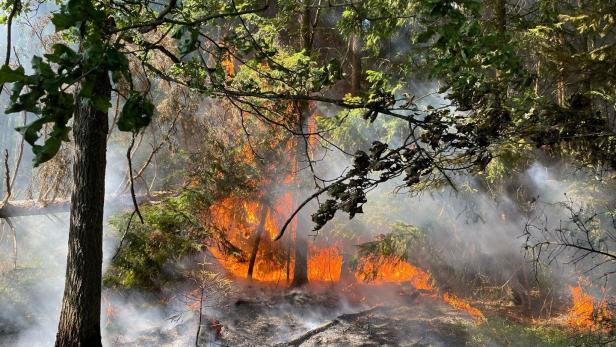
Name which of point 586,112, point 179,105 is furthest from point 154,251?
point 586,112

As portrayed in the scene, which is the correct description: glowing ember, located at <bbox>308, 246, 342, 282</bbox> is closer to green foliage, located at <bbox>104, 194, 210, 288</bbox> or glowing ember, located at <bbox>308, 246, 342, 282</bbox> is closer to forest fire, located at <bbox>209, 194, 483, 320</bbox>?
forest fire, located at <bbox>209, 194, 483, 320</bbox>

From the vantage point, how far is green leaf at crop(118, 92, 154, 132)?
1672 millimetres

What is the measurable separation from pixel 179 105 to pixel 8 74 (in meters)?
14.2

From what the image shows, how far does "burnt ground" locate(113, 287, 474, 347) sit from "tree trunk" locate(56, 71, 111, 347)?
24.3 feet

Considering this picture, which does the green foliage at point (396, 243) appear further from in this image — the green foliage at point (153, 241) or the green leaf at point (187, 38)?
the green leaf at point (187, 38)

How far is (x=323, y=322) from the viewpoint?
538 inches

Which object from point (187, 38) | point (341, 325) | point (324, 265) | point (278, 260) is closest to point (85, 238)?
point (187, 38)

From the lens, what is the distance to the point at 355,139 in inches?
590

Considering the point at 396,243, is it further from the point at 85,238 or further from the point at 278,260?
the point at 85,238

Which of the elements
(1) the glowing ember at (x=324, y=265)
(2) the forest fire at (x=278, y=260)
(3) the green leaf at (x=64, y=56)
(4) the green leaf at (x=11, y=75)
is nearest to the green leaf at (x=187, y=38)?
(3) the green leaf at (x=64, y=56)

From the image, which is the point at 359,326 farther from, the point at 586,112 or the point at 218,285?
the point at 586,112

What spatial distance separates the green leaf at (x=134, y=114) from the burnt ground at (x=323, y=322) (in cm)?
1107

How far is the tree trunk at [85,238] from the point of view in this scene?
4703mm

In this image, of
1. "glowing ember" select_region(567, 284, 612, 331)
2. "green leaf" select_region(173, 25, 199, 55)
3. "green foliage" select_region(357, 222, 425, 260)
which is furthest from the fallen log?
"green leaf" select_region(173, 25, 199, 55)
